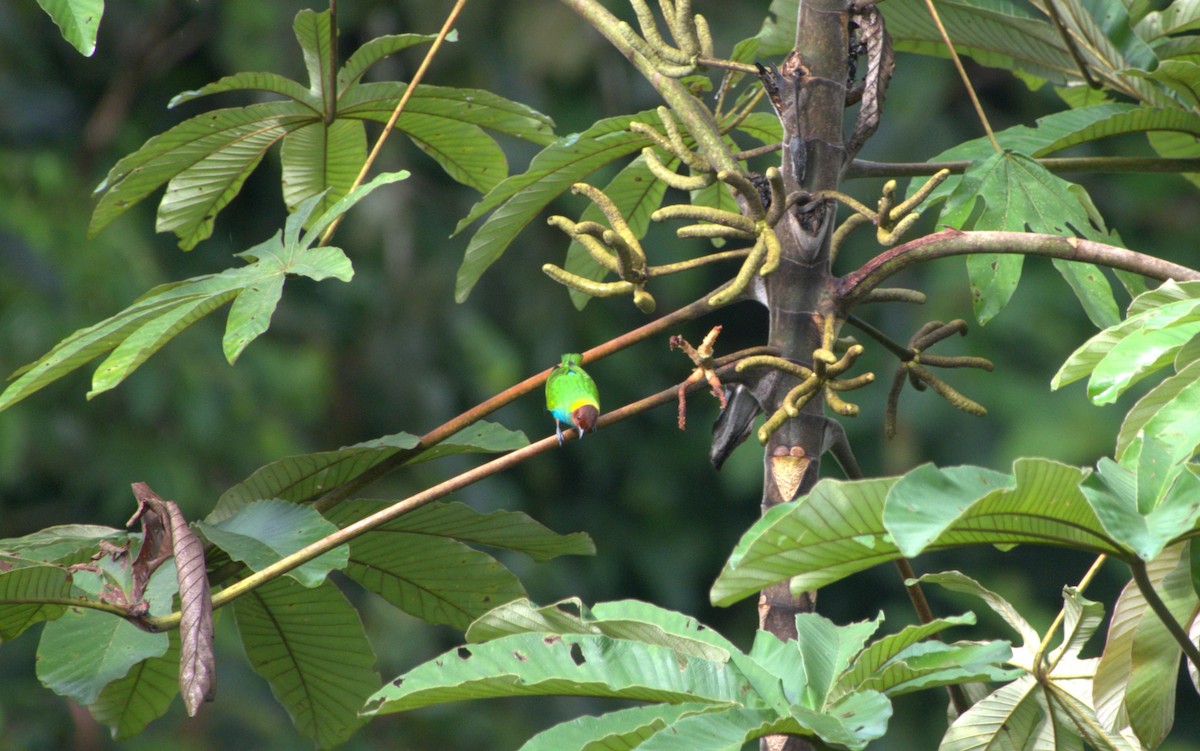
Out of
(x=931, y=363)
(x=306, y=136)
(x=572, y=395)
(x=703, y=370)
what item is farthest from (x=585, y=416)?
(x=306, y=136)

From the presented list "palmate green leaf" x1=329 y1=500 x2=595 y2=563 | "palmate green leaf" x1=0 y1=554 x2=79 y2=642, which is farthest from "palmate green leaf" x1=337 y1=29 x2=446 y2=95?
"palmate green leaf" x1=0 y1=554 x2=79 y2=642

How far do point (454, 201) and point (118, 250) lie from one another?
1527 mm

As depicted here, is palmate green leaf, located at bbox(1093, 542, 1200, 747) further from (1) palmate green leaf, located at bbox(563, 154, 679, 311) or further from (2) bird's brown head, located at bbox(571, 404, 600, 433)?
(1) palmate green leaf, located at bbox(563, 154, 679, 311)

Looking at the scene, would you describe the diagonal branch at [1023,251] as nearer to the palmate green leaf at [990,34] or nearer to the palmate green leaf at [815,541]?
the palmate green leaf at [815,541]

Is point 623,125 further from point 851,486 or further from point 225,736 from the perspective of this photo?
point 225,736

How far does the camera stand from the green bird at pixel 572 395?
89 cm

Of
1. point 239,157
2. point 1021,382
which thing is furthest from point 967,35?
point 1021,382

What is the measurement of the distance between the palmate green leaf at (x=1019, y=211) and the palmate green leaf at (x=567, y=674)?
1.20 feet

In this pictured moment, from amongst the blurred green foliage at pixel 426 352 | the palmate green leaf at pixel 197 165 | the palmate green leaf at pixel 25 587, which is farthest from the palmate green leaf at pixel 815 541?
the blurred green foliage at pixel 426 352

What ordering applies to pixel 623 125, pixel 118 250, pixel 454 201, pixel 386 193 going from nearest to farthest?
pixel 623 125, pixel 118 250, pixel 386 193, pixel 454 201

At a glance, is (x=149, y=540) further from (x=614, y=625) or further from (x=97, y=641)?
(x=614, y=625)

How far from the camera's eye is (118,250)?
3646mm

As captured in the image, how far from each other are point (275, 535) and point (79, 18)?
36 centimetres

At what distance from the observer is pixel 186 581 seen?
780 millimetres
